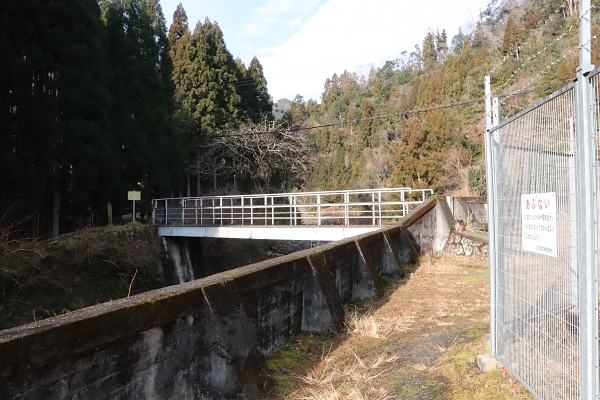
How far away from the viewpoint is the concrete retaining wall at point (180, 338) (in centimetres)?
244

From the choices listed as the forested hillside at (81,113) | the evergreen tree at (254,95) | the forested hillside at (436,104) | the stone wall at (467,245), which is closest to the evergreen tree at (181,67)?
the forested hillside at (81,113)

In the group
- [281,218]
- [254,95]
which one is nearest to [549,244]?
[281,218]

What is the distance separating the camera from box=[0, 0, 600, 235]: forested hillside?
43.8 ft

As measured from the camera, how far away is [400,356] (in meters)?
4.29

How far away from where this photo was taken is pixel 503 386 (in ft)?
10.5

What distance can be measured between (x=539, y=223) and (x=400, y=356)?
2.20m

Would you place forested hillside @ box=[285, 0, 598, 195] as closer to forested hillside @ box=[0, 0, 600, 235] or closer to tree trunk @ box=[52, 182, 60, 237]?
forested hillside @ box=[0, 0, 600, 235]

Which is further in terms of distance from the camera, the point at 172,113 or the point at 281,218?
the point at 172,113

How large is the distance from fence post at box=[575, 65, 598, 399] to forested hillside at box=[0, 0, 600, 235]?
647 millimetres

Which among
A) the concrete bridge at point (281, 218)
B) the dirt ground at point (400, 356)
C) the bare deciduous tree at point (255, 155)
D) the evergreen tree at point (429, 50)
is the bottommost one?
the dirt ground at point (400, 356)

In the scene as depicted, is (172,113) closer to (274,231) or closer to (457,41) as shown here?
(274,231)

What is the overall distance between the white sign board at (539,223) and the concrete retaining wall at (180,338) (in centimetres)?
235

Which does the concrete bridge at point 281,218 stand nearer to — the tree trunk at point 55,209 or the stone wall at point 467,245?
the stone wall at point 467,245

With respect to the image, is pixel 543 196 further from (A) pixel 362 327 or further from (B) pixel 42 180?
(B) pixel 42 180
